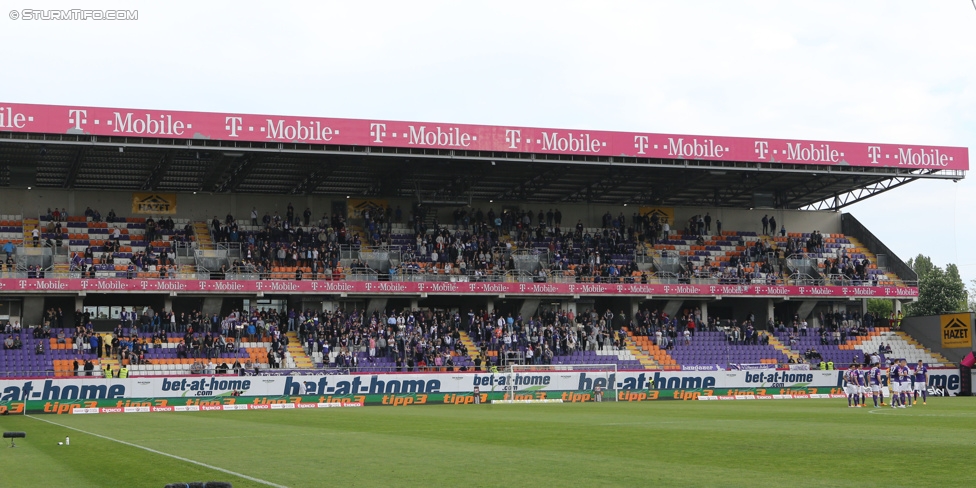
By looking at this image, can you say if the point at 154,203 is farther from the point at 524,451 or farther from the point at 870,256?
the point at 524,451

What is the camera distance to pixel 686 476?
1452 cm

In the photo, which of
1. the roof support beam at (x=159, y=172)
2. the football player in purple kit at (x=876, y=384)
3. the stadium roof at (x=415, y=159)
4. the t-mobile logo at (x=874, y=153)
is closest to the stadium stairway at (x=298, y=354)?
the stadium roof at (x=415, y=159)

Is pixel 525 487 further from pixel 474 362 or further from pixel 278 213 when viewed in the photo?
pixel 278 213

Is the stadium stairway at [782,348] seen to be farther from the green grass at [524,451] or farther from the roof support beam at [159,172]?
the roof support beam at [159,172]

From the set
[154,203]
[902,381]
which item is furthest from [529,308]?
[902,381]

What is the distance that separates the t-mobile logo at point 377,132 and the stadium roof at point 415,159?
0.05 m

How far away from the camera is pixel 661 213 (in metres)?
66.8

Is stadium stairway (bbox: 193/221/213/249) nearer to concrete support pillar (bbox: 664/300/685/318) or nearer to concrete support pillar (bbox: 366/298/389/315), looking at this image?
concrete support pillar (bbox: 366/298/389/315)

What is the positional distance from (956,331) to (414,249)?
97.4 feet

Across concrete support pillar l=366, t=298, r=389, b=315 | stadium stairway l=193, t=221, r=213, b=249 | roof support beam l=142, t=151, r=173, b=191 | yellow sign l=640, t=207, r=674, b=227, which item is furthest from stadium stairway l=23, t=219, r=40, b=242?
yellow sign l=640, t=207, r=674, b=227

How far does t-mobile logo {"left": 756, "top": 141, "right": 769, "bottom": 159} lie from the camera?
189ft

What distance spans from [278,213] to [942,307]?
72944 millimetres

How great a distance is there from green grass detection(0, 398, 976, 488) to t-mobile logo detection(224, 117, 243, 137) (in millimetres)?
21107

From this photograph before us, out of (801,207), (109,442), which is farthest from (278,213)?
(109,442)
